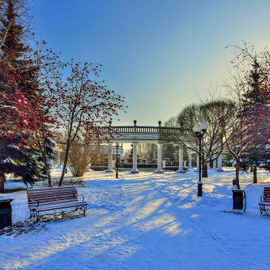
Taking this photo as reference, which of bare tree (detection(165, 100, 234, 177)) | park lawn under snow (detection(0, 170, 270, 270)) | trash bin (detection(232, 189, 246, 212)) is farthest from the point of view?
bare tree (detection(165, 100, 234, 177))

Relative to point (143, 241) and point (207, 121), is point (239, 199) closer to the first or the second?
point (143, 241)

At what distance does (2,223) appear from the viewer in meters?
5.44

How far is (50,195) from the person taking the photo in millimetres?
6652

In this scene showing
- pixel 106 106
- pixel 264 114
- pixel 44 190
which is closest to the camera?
pixel 44 190

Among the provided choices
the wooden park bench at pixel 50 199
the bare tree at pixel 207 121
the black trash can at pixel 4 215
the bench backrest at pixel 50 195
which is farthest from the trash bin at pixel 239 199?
the bare tree at pixel 207 121

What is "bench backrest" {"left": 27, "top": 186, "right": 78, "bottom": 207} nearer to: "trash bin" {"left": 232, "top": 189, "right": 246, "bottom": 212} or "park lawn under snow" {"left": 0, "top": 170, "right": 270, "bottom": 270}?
"park lawn under snow" {"left": 0, "top": 170, "right": 270, "bottom": 270}

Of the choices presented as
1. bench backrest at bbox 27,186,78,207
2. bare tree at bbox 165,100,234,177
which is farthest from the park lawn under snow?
bare tree at bbox 165,100,234,177

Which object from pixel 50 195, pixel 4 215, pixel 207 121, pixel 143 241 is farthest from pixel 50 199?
pixel 207 121

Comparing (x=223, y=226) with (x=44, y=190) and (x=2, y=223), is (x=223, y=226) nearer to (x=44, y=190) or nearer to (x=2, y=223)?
(x=44, y=190)

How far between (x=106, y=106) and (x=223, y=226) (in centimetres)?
658

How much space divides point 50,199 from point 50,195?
0.43 feet

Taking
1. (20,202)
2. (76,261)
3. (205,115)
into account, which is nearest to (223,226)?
(76,261)

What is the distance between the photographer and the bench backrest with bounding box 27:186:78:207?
20.5 feet

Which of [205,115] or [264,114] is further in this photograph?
[205,115]
